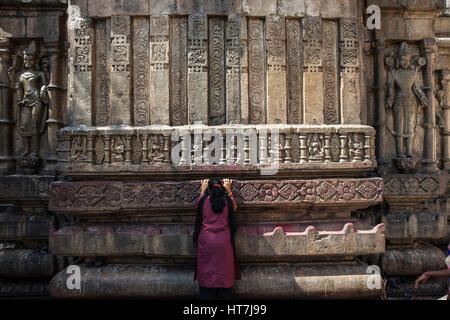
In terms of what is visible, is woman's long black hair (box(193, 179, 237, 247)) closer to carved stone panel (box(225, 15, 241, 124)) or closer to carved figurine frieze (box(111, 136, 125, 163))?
carved stone panel (box(225, 15, 241, 124))

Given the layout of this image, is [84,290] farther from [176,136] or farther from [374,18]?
[374,18]

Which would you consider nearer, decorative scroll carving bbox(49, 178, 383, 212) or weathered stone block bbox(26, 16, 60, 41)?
decorative scroll carving bbox(49, 178, 383, 212)

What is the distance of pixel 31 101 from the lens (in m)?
6.14

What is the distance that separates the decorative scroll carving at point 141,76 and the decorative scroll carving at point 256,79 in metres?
1.62

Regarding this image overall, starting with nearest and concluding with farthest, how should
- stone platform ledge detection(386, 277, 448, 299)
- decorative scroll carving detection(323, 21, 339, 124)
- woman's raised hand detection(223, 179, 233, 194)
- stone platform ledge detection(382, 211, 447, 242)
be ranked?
woman's raised hand detection(223, 179, 233, 194) < decorative scroll carving detection(323, 21, 339, 124) < stone platform ledge detection(386, 277, 448, 299) < stone platform ledge detection(382, 211, 447, 242)

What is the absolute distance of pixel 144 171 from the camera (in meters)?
4.95

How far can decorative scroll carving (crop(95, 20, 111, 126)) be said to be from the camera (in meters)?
5.22

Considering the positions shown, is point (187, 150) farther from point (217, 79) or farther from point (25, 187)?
point (25, 187)

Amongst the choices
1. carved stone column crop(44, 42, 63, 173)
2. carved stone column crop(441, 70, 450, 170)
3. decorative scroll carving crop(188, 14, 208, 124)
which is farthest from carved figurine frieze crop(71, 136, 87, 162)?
carved stone column crop(441, 70, 450, 170)

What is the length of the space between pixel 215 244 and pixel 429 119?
4.93 m

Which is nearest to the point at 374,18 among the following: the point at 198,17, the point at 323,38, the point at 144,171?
the point at 323,38

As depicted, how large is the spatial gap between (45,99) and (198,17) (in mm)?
3304

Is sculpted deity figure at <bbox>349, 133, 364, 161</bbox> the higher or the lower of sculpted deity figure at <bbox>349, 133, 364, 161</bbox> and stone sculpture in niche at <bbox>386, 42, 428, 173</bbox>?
the lower

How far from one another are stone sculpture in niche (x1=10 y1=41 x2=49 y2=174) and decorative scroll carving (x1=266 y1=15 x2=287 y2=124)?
4180 mm
